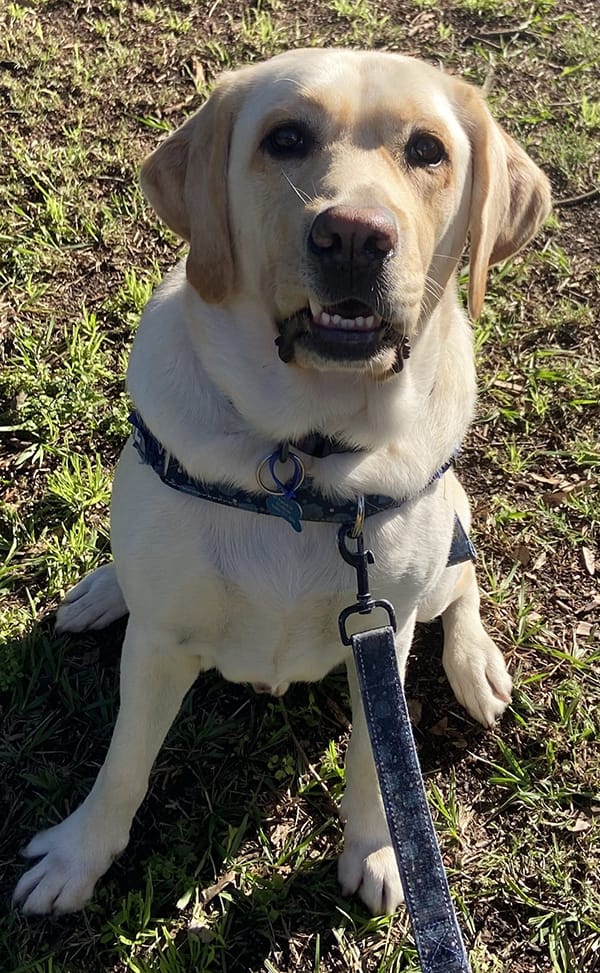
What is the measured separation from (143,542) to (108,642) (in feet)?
3.64

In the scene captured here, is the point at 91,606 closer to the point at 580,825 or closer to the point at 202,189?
the point at 202,189

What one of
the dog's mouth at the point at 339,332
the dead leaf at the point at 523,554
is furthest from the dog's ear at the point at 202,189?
the dead leaf at the point at 523,554

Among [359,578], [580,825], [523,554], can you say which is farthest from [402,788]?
[523,554]

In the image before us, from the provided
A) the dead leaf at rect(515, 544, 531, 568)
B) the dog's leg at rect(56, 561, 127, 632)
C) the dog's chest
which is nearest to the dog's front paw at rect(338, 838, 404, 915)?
the dog's chest

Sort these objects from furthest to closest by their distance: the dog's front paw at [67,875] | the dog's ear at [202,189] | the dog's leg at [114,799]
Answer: the dog's front paw at [67,875], the dog's leg at [114,799], the dog's ear at [202,189]

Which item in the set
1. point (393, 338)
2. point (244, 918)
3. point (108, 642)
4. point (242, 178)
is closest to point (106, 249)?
point (108, 642)

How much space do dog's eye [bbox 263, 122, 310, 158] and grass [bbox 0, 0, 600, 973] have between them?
1.70m

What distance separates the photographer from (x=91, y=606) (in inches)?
121

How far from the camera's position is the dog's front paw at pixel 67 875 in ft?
8.46

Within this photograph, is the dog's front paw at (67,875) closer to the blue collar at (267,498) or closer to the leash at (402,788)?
the leash at (402,788)

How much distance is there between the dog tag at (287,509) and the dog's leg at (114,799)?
1.65 ft

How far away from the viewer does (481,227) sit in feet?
7.54

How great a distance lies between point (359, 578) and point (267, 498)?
0.27 m

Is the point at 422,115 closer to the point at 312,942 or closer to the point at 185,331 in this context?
the point at 185,331
